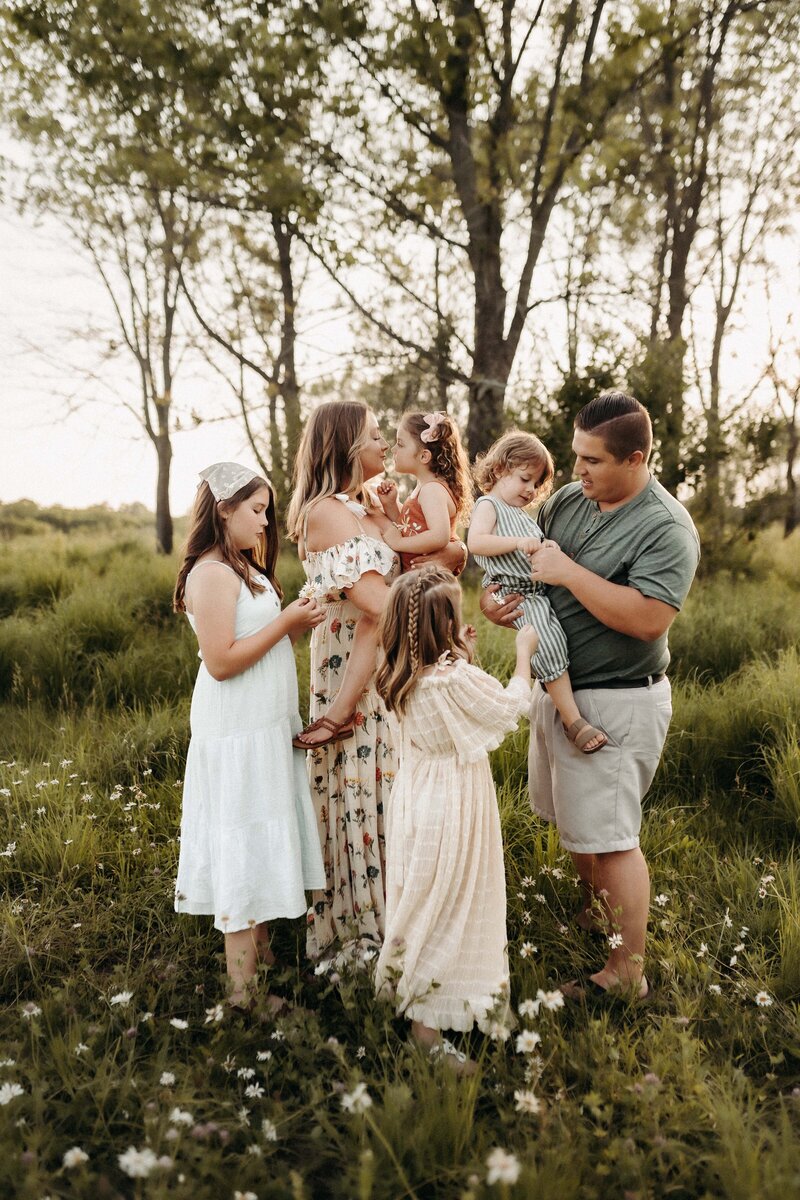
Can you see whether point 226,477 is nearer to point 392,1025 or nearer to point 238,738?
point 238,738

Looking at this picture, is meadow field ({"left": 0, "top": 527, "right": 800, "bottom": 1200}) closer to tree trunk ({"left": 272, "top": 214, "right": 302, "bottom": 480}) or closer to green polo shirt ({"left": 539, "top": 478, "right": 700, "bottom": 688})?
green polo shirt ({"left": 539, "top": 478, "right": 700, "bottom": 688})

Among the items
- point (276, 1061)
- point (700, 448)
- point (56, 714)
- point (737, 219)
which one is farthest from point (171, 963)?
point (737, 219)

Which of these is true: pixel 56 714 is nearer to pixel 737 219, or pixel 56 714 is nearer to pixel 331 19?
pixel 331 19

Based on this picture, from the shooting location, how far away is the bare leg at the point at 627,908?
10.3ft

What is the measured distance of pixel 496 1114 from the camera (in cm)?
261

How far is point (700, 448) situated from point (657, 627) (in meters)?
7.47

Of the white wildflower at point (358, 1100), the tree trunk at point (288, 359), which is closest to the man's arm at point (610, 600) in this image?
the white wildflower at point (358, 1100)

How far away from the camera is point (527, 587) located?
Result: 3482 millimetres

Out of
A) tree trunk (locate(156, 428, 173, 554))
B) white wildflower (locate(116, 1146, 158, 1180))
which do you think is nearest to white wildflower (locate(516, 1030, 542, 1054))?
white wildflower (locate(116, 1146, 158, 1180))

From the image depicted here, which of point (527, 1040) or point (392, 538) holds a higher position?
point (392, 538)

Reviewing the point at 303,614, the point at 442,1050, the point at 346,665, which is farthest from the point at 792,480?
the point at 442,1050

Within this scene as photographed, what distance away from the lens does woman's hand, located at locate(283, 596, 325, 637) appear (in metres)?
3.09

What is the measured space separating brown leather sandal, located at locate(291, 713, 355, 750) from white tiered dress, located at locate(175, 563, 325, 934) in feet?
0.17

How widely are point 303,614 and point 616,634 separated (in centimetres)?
119
